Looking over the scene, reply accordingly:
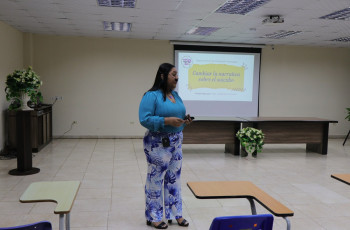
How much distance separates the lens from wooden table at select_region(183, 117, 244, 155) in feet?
21.8

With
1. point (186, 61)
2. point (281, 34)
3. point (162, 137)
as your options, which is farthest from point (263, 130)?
point (162, 137)

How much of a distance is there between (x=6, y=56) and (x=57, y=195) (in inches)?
223

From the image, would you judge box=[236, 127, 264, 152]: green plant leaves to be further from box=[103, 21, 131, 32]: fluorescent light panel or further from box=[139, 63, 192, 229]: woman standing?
box=[139, 63, 192, 229]: woman standing

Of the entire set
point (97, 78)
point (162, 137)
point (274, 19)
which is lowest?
point (162, 137)

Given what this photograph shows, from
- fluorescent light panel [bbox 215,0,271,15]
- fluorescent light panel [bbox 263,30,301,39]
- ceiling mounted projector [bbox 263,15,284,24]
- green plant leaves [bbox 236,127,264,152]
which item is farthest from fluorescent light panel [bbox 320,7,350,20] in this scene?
green plant leaves [bbox 236,127,264,152]

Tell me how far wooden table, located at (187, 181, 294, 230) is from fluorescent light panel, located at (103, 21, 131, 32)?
16.1ft

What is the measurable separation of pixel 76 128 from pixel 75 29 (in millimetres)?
2654

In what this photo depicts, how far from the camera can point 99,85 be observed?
8.73m

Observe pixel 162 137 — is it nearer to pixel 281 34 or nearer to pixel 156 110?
pixel 156 110

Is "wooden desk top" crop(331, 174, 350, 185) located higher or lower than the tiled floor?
higher

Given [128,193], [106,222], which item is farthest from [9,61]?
[106,222]

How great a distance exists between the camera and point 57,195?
2189 mm

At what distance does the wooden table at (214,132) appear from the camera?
6.63 m

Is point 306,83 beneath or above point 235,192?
above
